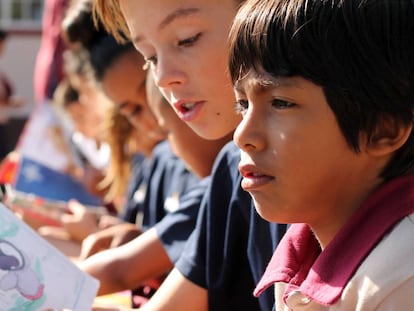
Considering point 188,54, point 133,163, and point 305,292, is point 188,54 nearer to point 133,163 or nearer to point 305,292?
point 305,292

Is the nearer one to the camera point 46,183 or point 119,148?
point 46,183

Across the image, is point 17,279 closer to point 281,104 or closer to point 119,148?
point 281,104

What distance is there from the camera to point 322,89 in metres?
1.00

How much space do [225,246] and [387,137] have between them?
0.51 metres

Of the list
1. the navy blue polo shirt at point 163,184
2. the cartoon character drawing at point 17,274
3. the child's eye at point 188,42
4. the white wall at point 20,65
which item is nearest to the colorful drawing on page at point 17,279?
the cartoon character drawing at point 17,274

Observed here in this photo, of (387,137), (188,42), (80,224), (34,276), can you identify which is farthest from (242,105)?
(80,224)

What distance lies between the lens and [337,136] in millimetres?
1016

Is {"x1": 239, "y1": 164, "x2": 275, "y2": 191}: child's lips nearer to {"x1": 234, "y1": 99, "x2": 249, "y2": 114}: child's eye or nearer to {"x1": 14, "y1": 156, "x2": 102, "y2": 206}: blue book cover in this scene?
{"x1": 234, "y1": 99, "x2": 249, "y2": 114}: child's eye

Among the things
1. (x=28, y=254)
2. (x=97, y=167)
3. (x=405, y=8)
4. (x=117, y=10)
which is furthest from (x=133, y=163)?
(x=405, y=8)

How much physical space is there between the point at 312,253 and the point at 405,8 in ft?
1.11

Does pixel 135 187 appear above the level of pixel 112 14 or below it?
below

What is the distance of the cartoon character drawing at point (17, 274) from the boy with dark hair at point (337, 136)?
17.0 inches

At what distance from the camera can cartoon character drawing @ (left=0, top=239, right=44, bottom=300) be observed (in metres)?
1.32

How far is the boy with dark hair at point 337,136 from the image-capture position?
0.98 m
